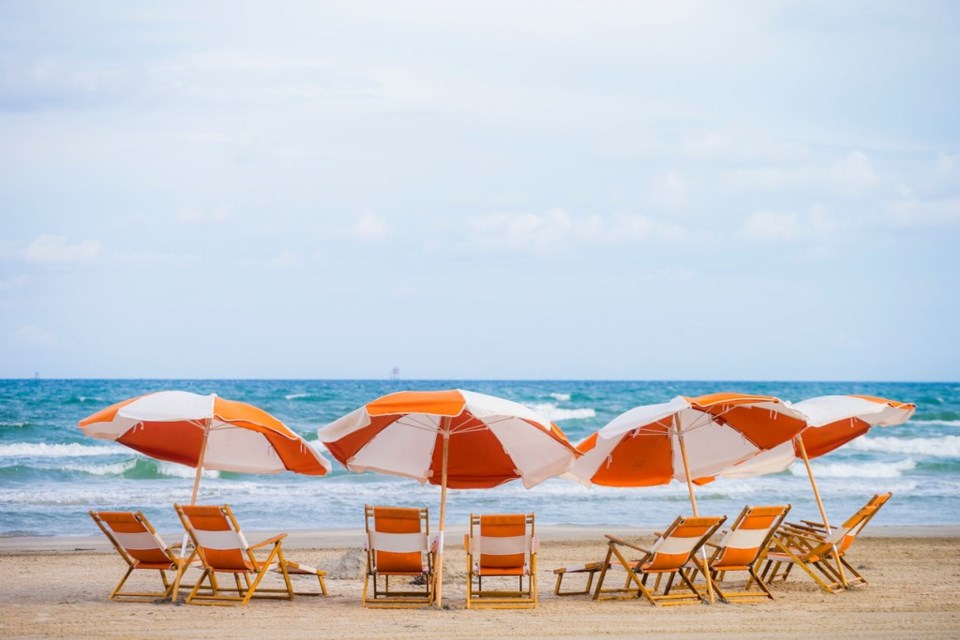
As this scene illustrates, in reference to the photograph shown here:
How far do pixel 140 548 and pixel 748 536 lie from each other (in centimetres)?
499

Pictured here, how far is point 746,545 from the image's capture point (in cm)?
841

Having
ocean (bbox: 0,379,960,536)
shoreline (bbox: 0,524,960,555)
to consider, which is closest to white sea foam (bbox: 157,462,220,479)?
ocean (bbox: 0,379,960,536)

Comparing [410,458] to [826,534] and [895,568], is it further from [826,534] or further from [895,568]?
[895,568]

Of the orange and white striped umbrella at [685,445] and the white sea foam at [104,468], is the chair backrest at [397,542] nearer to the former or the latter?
the orange and white striped umbrella at [685,445]

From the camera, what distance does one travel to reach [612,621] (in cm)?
754

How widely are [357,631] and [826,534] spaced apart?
4.63 metres

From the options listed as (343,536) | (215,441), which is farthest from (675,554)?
(343,536)

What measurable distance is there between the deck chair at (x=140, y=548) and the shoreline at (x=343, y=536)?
3.97 m

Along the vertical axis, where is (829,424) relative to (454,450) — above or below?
above

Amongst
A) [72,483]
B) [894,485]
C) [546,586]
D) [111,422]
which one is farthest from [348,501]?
[894,485]

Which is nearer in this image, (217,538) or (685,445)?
(217,538)

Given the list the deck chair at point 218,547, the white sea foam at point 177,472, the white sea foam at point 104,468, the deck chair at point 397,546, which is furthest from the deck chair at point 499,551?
the white sea foam at point 104,468

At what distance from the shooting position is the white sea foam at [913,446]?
99.3ft

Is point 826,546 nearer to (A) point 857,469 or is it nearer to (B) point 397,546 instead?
(B) point 397,546
